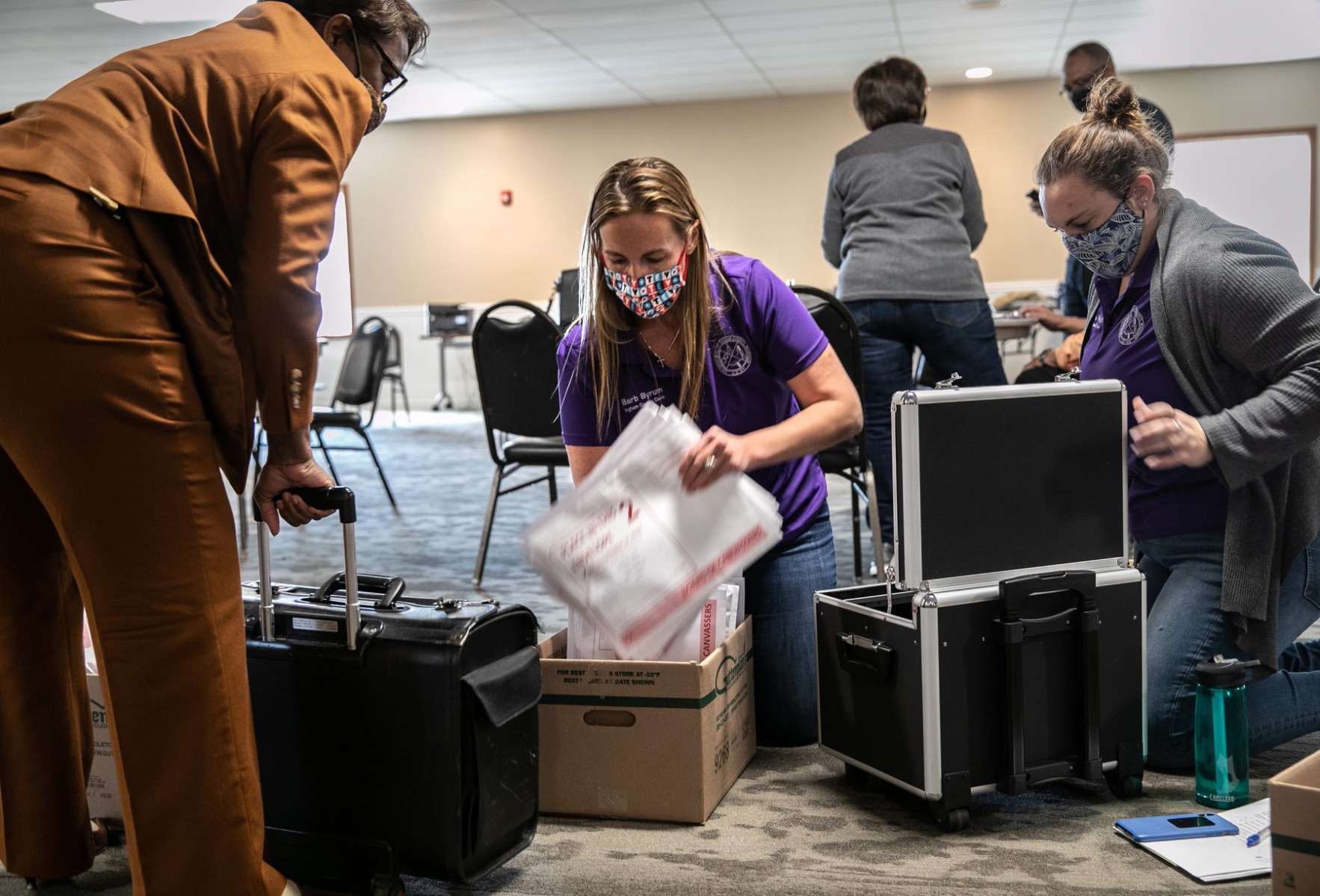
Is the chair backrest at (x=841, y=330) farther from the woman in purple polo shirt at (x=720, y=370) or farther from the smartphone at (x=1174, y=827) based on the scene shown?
the smartphone at (x=1174, y=827)

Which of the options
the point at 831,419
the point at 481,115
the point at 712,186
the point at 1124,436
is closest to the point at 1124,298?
the point at 1124,436

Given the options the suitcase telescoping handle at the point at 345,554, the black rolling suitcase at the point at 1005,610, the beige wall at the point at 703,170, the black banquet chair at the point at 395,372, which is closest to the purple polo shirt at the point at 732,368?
the black rolling suitcase at the point at 1005,610

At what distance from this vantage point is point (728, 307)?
1.87 metres

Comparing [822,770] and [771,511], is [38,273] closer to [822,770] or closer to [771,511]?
[771,511]

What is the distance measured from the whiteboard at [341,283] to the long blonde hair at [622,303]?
30.0ft

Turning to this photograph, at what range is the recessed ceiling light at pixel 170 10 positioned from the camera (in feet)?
21.0

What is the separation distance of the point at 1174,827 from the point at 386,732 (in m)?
1.05

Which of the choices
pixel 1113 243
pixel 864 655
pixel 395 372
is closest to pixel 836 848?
pixel 864 655

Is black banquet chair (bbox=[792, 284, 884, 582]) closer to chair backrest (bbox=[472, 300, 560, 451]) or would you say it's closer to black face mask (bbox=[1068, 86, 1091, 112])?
chair backrest (bbox=[472, 300, 560, 451])

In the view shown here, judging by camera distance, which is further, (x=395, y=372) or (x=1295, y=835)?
(x=395, y=372)

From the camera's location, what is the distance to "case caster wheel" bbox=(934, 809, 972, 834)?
1.55 metres

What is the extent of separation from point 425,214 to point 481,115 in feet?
3.59

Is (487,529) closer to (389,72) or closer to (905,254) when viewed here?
(905,254)

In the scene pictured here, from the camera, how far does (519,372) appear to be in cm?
303
